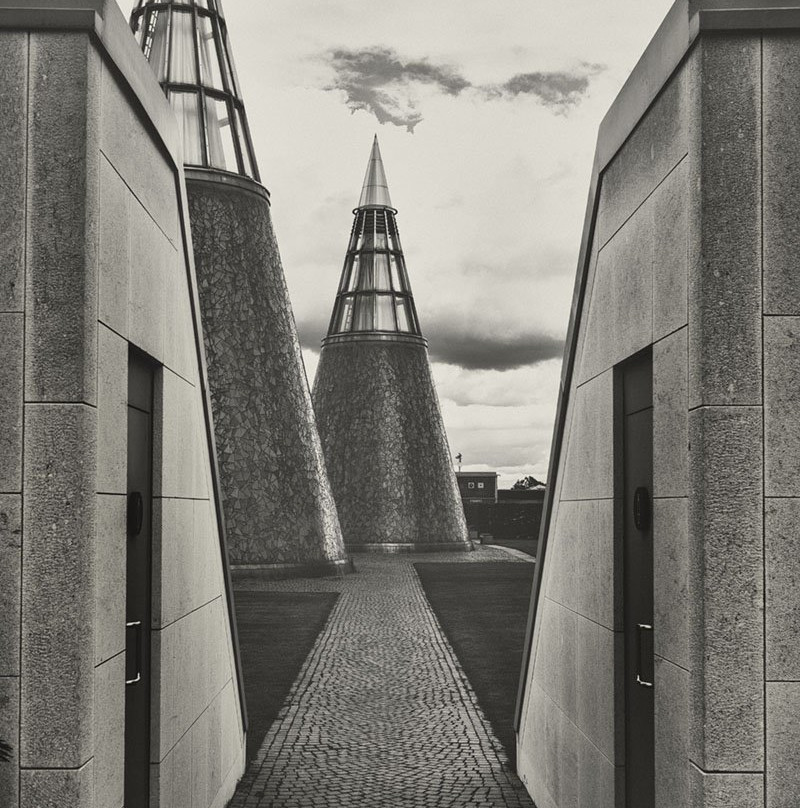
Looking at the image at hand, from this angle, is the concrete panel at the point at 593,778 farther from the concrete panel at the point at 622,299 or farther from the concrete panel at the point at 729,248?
the concrete panel at the point at 729,248

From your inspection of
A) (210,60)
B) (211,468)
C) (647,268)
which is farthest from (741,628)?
(210,60)

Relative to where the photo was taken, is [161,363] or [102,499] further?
[161,363]

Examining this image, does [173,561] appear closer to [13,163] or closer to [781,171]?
[13,163]

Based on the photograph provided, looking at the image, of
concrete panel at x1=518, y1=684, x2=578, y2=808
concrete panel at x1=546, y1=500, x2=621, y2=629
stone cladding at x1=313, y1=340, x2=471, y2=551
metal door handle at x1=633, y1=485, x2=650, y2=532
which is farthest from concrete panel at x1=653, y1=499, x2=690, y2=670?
stone cladding at x1=313, y1=340, x2=471, y2=551

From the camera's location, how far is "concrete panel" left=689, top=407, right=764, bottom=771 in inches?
142

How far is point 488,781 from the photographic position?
23.9 feet

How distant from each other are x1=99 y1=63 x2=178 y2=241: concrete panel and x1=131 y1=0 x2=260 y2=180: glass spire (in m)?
18.8

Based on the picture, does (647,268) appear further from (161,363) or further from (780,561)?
(161,363)

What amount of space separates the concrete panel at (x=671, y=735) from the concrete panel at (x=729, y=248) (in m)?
1.09

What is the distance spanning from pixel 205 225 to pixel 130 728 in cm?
1937

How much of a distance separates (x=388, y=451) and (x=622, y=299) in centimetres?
2980

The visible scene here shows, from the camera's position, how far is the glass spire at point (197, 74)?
77.8 feet

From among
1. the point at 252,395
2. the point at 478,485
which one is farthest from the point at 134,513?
the point at 478,485

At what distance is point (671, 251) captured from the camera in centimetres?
405
